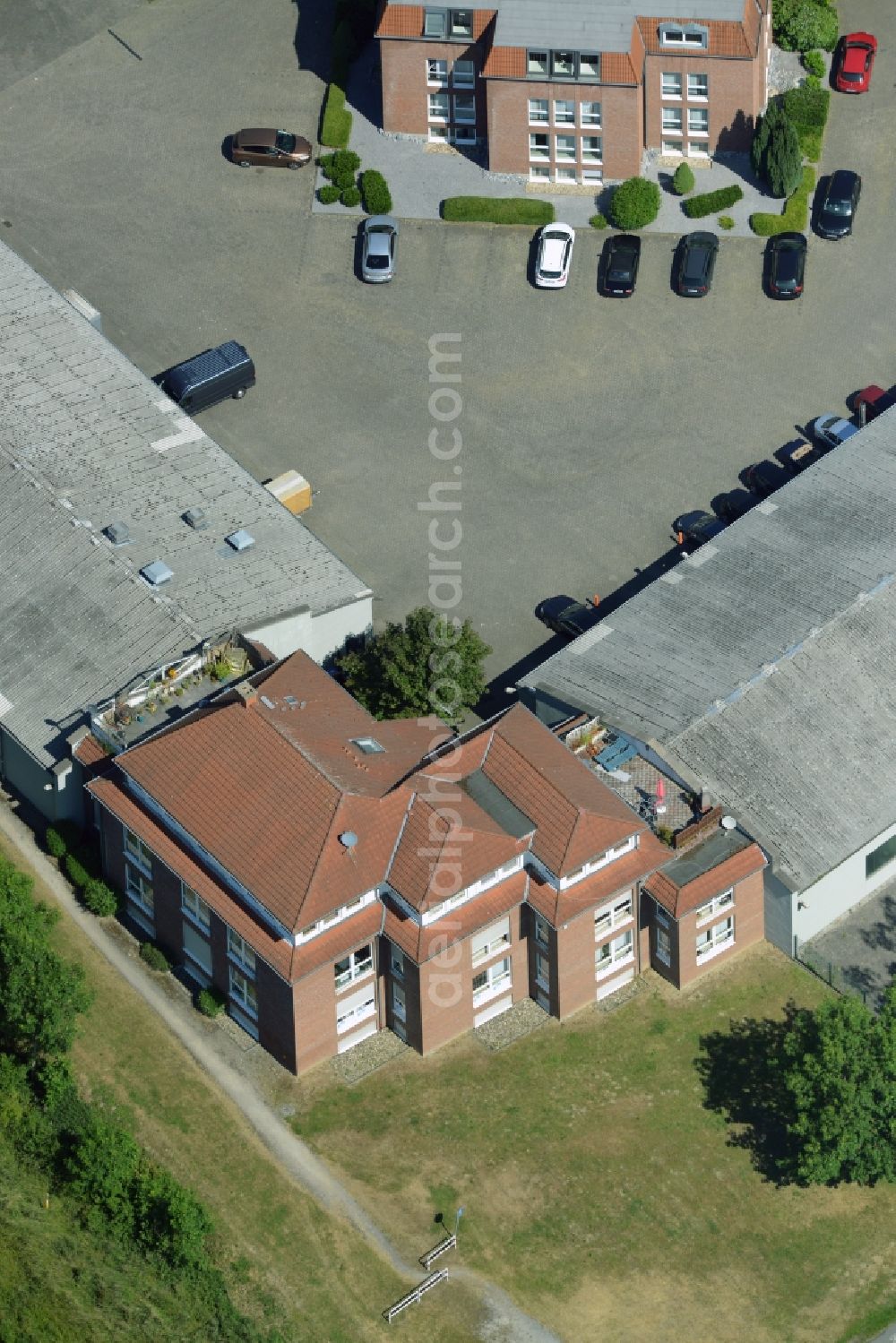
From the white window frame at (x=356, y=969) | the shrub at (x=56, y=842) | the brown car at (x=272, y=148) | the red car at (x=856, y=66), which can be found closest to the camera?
the white window frame at (x=356, y=969)

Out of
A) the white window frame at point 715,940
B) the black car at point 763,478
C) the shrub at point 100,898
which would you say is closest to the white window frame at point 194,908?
the shrub at point 100,898

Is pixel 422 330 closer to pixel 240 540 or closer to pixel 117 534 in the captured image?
pixel 240 540

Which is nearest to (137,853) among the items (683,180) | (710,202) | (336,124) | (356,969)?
(356,969)

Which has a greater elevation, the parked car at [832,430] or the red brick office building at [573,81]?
the red brick office building at [573,81]

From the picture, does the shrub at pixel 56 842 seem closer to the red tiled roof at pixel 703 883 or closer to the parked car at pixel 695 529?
the red tiled roof at pixel 703 883

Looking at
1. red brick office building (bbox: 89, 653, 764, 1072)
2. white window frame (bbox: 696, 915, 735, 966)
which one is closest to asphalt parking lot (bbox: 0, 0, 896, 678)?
red brick office building (bbox: 89, 653, 764, 1072)

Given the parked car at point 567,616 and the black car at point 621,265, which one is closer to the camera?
the parked car at point 567,616

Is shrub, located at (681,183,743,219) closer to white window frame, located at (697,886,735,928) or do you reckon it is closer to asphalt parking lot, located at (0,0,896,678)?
asphalt parking lot, located at (0,0,896,678)
